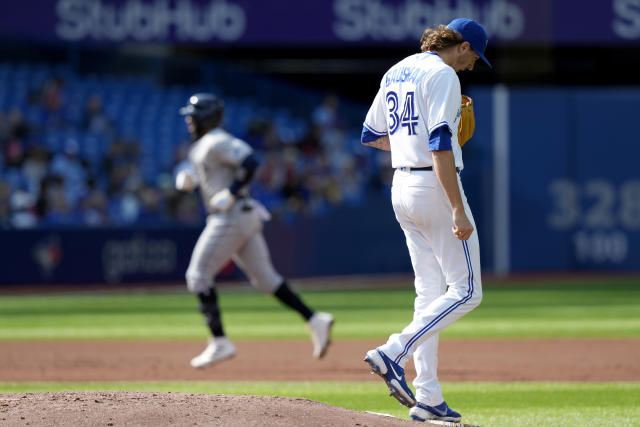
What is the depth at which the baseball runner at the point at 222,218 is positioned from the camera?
→ 8781mm

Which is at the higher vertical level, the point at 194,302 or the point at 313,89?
the point at 313,89

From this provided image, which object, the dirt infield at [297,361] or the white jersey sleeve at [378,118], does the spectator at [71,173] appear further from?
the white jersey sleeve at [378,118]

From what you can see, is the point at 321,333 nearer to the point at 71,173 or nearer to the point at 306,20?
the point at 71,173

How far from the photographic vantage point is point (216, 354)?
8523 mm

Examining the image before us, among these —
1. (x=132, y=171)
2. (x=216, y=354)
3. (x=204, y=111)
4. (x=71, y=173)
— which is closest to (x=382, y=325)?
(x=216, y=354)

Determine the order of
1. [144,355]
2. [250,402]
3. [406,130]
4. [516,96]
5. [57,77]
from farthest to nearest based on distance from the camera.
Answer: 1. [516,96]
2. [57,77]
3. [144,355]
4. [406,130]
5. [250,402]

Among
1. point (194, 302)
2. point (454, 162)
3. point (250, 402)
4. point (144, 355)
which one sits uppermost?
point (454, 162)

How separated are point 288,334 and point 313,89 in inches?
580

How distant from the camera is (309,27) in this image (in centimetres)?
2227

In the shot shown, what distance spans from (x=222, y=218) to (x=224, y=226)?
0.08 m

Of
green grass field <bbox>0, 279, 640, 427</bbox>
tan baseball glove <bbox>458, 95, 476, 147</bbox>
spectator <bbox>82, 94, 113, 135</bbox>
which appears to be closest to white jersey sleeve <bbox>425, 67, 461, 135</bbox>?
tan baseball glove <bbox>458, 95, 476, 147</bbox>

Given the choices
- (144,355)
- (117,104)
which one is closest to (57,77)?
(117,104)

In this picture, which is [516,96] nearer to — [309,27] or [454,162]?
[309,27]

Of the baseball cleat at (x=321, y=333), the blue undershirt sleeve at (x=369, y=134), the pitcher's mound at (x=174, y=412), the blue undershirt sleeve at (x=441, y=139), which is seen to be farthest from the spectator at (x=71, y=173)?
the blue undershirt sleeve at (x=441, y=139)
